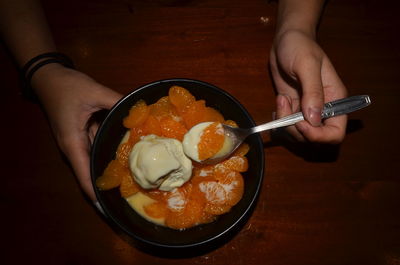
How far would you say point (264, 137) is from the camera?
1211mm

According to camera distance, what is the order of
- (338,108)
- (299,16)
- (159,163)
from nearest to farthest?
(159,163) < (338,108) < (299,16)

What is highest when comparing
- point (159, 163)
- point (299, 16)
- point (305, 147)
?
point (299, 16)

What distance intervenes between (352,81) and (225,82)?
0.58 metres

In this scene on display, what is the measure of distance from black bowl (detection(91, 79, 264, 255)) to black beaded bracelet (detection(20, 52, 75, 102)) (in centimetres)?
44

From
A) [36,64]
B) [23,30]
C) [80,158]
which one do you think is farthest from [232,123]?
[23,30]

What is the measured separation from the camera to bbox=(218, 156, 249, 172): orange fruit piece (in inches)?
39.5

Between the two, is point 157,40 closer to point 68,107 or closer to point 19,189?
point 68,107

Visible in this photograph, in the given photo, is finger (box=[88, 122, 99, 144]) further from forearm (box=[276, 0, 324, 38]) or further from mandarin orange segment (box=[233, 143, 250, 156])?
forearm (box=[276, 0, 324, 38])

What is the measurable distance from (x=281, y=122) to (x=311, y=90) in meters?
0.15

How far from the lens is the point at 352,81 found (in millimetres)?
1276

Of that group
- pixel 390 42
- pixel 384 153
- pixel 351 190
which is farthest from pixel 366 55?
pixel 351 190

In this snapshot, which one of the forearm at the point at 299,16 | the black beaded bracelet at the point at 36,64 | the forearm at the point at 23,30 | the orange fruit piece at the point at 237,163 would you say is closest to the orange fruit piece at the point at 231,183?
the orange fruit piece at the point at 237,163

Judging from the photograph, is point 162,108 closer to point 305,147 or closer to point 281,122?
point 281,122

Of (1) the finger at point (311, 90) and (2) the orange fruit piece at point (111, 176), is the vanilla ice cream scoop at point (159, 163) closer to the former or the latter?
(2) the orange fruit piece at point (111, 176)
